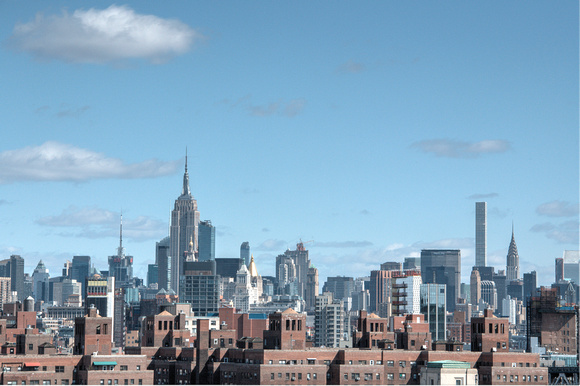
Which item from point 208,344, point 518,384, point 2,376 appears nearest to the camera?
point 2,376

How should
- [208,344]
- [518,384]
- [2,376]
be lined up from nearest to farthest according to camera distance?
[2,376], [518,384], [208,344]

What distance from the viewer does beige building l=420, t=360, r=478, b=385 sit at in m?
169

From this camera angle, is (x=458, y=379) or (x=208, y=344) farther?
(x=208, y=344)

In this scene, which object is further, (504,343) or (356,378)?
(504,343)

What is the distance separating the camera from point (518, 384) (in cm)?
17475

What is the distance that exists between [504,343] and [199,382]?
4822cm

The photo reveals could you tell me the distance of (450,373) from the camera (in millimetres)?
169750

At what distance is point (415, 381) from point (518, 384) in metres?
15.0

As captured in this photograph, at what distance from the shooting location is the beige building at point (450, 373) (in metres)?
169

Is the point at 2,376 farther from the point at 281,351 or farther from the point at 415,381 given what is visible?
the point at 415,381

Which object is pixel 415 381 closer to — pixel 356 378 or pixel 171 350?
pixel 356 378

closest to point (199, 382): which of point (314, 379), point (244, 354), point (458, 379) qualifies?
point (244, 354)

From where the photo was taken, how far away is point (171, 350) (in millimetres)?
198750

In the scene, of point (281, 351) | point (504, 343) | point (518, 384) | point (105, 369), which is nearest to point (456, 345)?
point (504, 343)
